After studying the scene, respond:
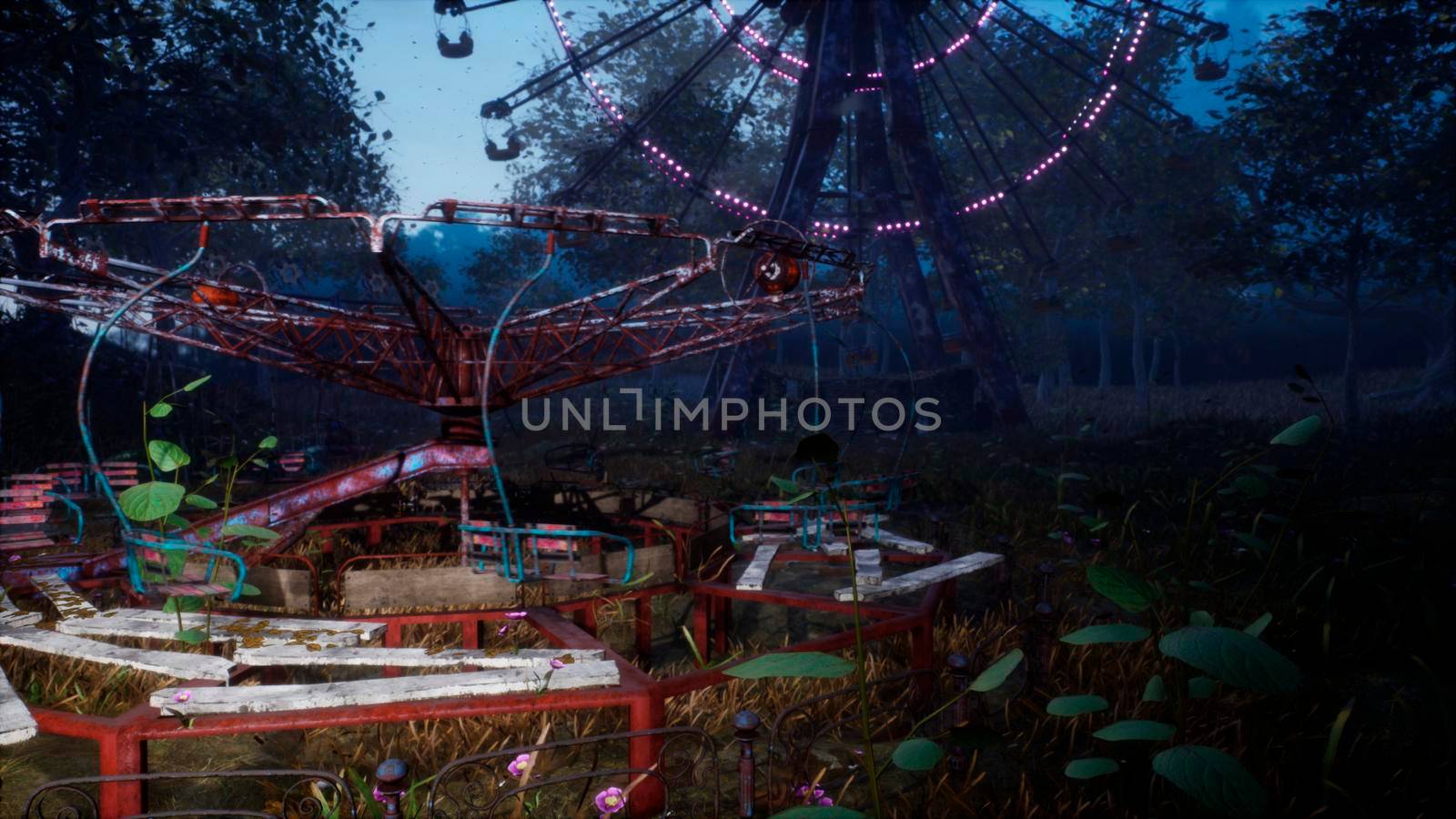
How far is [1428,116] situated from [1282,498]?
15716 mm

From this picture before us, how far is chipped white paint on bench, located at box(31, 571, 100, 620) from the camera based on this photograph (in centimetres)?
554

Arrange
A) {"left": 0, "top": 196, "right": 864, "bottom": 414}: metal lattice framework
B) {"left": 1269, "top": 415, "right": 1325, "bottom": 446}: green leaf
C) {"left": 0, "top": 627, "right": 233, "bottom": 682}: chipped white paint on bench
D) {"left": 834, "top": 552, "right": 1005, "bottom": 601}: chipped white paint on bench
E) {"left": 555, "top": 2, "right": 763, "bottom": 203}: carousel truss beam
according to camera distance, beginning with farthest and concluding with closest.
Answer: {"left": 555, "top": 2, "right": 763, "bottom": 203}: carousel truss beam < {"left": 834, "top": 552, "right": 1005, "bottom": 601}: chipped white paint on bench < {"left": 0, "top": 196, "right": 864, "bottom": 414}: metal lattice framework < {"left": 0, "top": 627, "right": 233, "bottom": 682}: chipped white paint on bench < {"left": 1269, "top": 415, "right": 1325, "bottom": 446}: green leaf

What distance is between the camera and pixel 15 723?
3.84 meters

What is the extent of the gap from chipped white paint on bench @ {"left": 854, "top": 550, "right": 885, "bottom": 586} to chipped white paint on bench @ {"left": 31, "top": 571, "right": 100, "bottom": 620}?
5924 millimetres

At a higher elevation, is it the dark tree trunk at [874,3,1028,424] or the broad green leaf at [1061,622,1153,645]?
the dark tree trunk at [874,3,1028,424]

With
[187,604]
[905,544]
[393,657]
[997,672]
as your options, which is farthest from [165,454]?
[905,544]

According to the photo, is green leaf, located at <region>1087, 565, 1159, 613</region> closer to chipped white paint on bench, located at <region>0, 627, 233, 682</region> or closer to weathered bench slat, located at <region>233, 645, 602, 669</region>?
weathered bench slat, located at <region>233, 645, 602, 669</region>

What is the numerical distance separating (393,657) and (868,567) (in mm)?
3875

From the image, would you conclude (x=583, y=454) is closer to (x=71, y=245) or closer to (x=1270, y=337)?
(x=71, y=245)

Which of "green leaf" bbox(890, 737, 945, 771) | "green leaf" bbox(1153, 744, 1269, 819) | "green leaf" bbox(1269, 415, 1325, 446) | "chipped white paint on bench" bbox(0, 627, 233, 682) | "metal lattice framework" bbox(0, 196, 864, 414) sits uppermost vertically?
"metal lattice framework" bbox(0, 196, 864, 414)

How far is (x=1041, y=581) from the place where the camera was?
20.0 ft

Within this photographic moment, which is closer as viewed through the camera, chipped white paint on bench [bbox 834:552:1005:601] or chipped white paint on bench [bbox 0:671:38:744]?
chipped white paint on bench [bbox 0:671:38:744]

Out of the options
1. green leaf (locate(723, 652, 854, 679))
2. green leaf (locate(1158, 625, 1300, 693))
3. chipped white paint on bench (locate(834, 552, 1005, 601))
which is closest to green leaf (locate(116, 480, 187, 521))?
green leaf (locate(723, 652, 854, 679))

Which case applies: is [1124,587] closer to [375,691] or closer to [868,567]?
[375,691]
